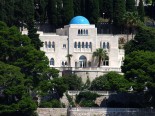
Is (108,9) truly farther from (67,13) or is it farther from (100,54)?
(100,54)

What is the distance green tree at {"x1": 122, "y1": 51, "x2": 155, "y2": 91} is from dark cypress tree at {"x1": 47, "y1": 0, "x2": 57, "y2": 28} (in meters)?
17.3

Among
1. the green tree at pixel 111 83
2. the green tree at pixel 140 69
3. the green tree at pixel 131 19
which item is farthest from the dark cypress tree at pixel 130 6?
the green tree at pixel 140 69

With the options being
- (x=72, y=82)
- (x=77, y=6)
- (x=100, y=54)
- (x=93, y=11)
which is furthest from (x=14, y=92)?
(x=77, y=6)

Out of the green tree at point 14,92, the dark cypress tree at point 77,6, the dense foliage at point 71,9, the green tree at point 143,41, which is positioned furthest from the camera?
the dark cypress tree at point 77,6

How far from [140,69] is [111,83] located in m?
3.87

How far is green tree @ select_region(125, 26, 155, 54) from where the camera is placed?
110 m

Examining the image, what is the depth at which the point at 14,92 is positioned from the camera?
97.8 meters

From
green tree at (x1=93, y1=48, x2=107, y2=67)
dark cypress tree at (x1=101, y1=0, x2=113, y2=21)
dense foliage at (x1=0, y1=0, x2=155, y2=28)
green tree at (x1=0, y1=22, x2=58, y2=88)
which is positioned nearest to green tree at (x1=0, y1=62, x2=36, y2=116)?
green tree at (x1=0, y1=22, x2=58, y2=88)

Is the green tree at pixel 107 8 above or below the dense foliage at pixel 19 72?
above

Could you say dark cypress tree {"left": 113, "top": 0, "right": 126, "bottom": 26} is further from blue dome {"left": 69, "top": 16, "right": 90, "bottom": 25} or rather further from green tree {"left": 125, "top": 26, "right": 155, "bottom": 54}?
green tree {"left": 125, "top": 26, "right": 155, "bottom": 54}

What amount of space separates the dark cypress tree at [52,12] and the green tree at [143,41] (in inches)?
387

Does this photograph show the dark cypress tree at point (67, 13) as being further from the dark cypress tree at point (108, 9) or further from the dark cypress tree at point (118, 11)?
the dark cypress tree at point (118, 11)

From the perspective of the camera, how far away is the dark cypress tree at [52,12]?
118731 millimetres

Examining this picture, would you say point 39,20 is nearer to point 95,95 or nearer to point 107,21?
point 107,21
